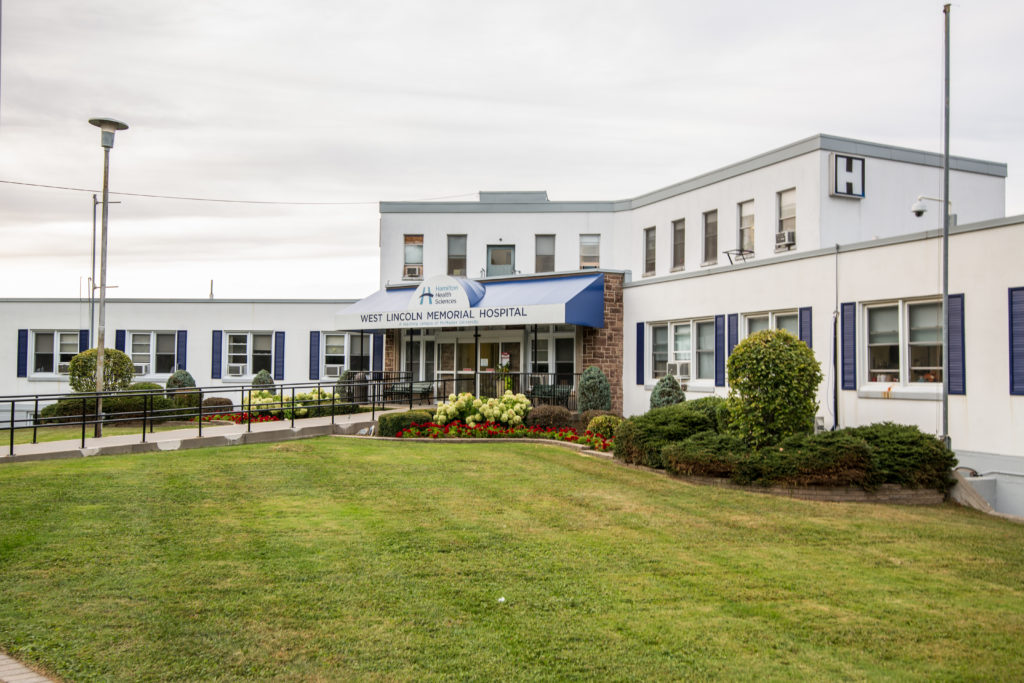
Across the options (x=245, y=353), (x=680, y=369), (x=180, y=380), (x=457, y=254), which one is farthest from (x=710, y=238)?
(x=180, y=380)

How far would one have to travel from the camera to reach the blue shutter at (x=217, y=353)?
101 ft

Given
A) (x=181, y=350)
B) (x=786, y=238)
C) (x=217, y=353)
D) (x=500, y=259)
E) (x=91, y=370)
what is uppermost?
(x=500, y=259)

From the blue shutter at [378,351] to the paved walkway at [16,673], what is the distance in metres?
24.8

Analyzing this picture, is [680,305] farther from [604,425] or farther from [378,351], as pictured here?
[378,351]

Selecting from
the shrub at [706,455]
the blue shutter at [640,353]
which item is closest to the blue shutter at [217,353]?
the blue shutter at [640,353]

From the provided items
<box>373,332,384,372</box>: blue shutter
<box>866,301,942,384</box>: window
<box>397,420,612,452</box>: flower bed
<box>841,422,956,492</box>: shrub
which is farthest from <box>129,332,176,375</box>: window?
<box>841,422,956,492</box>: shrub

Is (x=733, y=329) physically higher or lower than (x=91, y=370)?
higher

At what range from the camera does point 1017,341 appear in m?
12.2

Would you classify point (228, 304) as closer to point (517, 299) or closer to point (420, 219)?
point (420, 219)

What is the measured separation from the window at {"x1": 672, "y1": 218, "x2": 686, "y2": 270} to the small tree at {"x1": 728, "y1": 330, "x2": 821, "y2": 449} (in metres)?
11.9

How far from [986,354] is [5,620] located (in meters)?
12.9

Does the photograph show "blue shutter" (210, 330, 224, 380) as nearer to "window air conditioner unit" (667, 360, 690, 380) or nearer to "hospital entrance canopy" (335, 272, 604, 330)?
"hospital entrance canopy" (335, 272, 604, 330)

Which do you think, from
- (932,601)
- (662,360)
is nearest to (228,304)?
(662,360)

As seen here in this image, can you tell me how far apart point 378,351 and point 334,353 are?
1.79m
